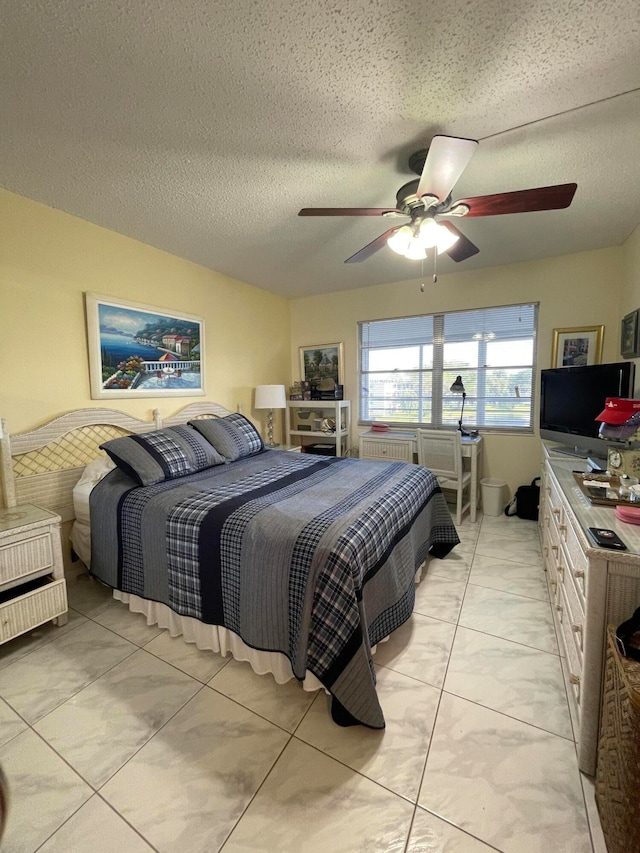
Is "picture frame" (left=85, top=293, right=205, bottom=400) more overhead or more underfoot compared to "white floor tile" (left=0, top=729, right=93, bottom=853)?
more overhead

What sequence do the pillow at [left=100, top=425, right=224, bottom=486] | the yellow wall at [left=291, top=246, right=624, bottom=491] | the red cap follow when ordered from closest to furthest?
the red cap < the pillow at [left=100, top=425, right=224, bottom=486] < the yellow wall at [left=291, top=246, right=624, bottom=491]

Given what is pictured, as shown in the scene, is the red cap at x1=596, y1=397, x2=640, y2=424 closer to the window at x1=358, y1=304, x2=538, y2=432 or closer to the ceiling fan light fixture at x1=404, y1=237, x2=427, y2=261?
the ceiling fan light fixture at x1=404, y1=237, x2=427, y2=261

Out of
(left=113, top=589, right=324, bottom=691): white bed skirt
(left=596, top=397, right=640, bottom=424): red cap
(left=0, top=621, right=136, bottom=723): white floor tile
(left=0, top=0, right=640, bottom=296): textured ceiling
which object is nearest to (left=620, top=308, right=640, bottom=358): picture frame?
(left=0, top=0, right=640, bottom=296): textured ceiling

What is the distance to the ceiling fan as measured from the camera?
4.85 ft

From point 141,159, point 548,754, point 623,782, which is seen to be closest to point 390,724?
point 548,754

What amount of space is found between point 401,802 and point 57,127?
9.88ft

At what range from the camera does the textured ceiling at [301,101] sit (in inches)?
47.7

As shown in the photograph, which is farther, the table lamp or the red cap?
the table lamp

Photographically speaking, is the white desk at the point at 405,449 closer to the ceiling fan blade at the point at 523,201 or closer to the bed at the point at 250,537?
the bed at the point at 250,537

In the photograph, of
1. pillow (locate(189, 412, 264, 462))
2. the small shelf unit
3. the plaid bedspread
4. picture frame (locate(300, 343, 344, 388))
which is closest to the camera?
the plaid bedspread

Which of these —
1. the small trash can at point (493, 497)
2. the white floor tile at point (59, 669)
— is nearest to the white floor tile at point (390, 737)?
the white floor tile at point (59, 669)

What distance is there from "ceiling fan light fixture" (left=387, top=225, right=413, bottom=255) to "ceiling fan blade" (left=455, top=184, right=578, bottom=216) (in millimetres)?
291

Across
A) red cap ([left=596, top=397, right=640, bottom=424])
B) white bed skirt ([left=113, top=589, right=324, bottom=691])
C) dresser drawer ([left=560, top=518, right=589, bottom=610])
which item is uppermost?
red cap ([left=596, top=397, right=640, bottom=424])

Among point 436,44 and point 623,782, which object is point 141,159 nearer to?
point 436,44
